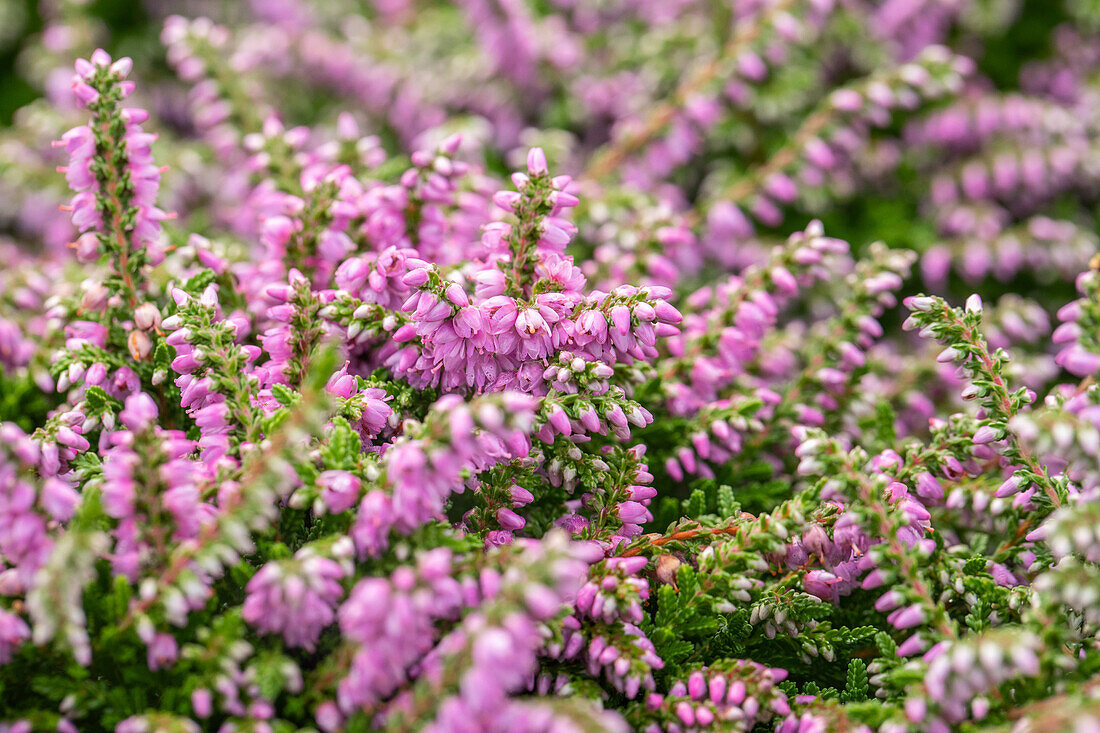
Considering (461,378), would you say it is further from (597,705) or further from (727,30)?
(727,30)

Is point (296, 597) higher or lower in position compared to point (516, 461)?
lower

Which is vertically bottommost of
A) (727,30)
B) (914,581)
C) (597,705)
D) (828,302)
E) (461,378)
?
(597,705)

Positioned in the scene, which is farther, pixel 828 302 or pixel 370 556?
pixel 828 302

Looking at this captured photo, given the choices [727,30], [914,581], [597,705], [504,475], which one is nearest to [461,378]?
[504,475]

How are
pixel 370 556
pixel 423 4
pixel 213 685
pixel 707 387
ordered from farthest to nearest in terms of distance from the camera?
pixel 423 4, pixel 707 387, pixel 370 556, pixel 213 685

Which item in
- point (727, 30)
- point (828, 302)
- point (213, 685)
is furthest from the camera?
point (727, 30)

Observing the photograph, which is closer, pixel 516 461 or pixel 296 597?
pixel 296 597

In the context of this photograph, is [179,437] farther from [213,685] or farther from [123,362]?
[213,685]

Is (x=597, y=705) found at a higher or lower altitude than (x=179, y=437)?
lower
